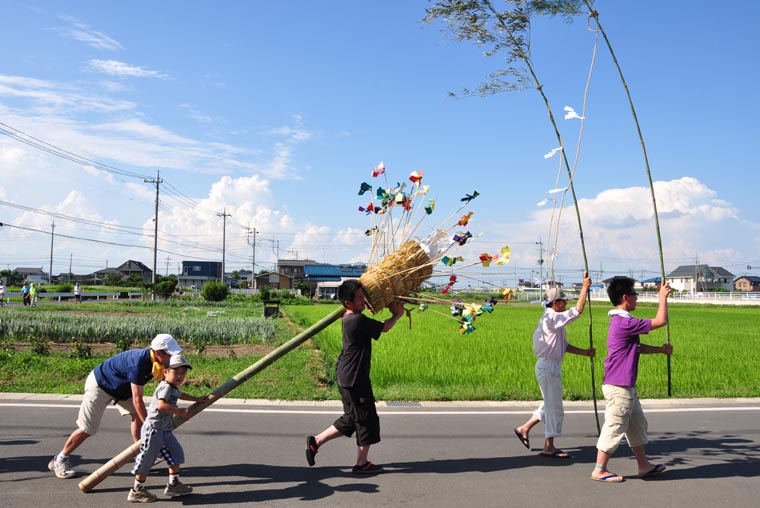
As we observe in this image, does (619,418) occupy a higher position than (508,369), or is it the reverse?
(619,418)

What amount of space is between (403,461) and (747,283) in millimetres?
122515

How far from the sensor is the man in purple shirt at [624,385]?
16.5 feet

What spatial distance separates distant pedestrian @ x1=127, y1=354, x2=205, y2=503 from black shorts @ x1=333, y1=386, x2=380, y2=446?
138 centimetres

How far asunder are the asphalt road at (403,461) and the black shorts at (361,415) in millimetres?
359

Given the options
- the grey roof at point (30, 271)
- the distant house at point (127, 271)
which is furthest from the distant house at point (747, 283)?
the grey roof at point (30, 271)

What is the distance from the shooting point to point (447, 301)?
5227 millimetres

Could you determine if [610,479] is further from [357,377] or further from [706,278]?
[706,278]

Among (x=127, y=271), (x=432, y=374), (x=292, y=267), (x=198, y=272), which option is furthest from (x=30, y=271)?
(x=432, y=374)

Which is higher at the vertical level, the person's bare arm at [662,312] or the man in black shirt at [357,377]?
the person's bare arm at [662,312]

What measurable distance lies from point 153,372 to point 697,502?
4390mm

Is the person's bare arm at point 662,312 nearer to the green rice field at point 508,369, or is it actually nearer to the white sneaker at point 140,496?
the green rice field at point 508,369

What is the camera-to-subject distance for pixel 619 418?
502 cm

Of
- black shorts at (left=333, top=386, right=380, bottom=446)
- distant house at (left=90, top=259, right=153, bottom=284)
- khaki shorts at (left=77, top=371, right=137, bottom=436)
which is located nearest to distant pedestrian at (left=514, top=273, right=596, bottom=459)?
black shorts at (left=333, top=386, right=380, bottom=446)

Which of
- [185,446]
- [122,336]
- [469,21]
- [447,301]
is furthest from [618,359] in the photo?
[122,336]
